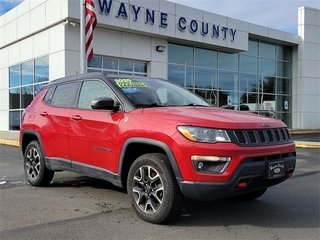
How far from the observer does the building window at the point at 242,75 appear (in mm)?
19703

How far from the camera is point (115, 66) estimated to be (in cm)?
1684

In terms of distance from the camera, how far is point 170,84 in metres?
5.74

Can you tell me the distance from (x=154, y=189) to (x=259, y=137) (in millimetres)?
1346

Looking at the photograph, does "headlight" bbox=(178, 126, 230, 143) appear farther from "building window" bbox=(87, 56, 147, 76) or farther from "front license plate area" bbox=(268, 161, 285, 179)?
"building window" bbox=(87, 56, 147, 76)

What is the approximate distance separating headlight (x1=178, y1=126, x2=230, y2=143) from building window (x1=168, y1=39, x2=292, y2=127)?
15093mm

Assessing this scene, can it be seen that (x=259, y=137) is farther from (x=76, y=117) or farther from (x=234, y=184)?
(x=76, y=117)

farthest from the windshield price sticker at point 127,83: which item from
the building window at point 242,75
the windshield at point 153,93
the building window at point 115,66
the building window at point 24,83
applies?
the building window at point 242,75

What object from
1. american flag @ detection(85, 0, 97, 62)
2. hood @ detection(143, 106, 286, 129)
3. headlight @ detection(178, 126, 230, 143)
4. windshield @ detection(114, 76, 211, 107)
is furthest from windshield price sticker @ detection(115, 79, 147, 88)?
american flag @ detection(85, 0, 97, 62)

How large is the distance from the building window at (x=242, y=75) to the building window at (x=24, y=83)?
644 centimetres

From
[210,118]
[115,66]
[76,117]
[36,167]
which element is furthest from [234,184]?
[115,66]

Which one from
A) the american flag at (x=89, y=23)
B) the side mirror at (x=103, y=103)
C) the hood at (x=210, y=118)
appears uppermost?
the american flag at (x=89, y=23)

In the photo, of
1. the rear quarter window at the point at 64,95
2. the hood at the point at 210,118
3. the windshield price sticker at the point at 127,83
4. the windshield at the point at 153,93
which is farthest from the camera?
the rear quarter window at the point at 64,95

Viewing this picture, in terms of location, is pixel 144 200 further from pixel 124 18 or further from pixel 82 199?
pixel 124 18

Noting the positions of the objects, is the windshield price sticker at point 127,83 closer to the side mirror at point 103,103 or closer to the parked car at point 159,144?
the parked car at point 159,144
